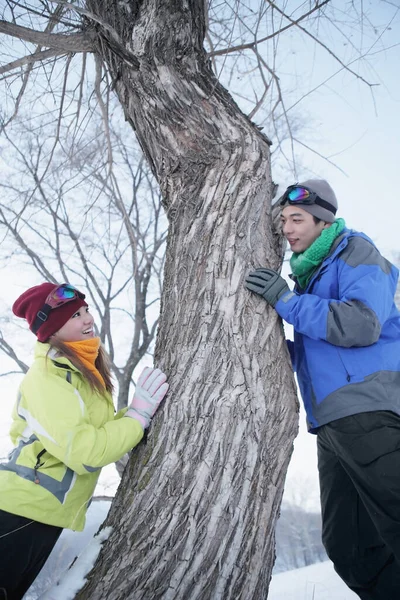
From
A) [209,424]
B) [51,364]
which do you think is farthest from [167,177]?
[209,424]

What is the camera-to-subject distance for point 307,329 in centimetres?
198

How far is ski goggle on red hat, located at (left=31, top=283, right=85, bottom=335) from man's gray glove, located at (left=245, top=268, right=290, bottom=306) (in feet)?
2.88

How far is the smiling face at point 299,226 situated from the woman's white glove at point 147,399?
0.99 metres

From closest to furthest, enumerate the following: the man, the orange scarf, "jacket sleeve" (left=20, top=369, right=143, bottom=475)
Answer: "jacket sleeve" (left=20, top=369, right=143, bottom=475), the man, the orange scarf

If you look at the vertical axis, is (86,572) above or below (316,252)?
below

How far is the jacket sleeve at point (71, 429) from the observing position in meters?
1.78

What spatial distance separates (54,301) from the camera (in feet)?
7.19

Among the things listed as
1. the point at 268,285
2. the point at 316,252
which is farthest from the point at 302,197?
the point at 268,285

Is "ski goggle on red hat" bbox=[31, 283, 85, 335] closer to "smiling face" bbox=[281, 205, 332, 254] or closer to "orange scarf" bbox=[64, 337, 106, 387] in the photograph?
"orange scarf" bbox=[64, 337, 106, 387]

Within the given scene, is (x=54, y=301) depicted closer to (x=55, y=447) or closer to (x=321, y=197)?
(x=55, y=447)

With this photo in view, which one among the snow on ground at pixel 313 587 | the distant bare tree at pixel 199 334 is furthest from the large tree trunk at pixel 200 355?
the snow on ground at pixel 313 587

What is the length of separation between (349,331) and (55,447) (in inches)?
50.6

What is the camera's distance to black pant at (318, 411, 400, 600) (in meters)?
1.85

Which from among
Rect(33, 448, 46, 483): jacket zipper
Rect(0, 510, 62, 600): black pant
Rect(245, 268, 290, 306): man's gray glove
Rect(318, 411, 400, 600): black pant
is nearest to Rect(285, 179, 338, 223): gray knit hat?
Rect(245, 268, 290, 306): man's gray glove
